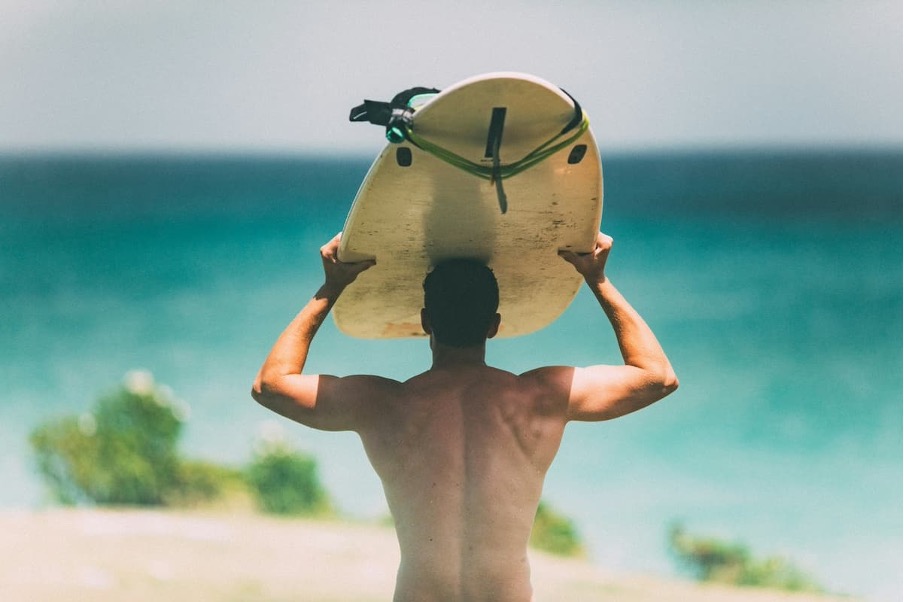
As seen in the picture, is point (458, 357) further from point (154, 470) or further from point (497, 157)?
point (154, 470)

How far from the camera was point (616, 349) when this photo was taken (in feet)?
56.7

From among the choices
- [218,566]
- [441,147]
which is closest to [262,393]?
[441,147]

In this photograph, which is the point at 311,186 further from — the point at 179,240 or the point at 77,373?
the point at 77,373

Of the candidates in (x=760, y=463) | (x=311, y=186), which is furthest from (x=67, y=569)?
(x=311, y=186)

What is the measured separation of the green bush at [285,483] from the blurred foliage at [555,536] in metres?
1.91

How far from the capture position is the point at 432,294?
2.38m

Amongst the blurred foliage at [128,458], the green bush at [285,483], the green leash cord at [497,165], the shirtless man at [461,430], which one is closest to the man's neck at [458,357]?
the shirtless man at [461,430]

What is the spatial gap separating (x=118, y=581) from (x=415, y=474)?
3.73 m

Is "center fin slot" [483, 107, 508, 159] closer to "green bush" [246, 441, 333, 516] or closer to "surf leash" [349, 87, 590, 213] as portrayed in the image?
"surf leash" [349, 87, 590, 213]

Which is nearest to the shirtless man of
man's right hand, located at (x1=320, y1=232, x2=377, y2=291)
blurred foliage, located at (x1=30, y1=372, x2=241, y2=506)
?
man's right hand, located at (x1=320, y1=232, x2=377, y2=291)

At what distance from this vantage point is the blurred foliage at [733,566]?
855cm

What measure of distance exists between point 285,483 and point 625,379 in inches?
283

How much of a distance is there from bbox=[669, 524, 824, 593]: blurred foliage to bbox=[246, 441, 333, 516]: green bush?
3598mm

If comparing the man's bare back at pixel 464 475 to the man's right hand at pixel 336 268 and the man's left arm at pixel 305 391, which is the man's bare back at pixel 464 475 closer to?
the man's left arm at pixel 305 391
